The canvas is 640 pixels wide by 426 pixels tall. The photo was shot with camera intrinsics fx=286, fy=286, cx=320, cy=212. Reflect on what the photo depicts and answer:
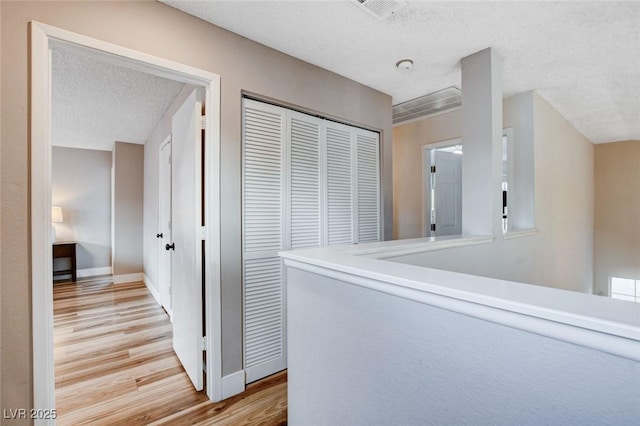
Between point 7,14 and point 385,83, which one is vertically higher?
point 385,83

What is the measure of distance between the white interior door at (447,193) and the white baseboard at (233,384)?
284 cm

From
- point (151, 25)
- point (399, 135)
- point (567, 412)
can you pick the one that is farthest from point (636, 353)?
point (399, 135)

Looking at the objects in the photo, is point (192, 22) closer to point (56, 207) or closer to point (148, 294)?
point (148, 294)

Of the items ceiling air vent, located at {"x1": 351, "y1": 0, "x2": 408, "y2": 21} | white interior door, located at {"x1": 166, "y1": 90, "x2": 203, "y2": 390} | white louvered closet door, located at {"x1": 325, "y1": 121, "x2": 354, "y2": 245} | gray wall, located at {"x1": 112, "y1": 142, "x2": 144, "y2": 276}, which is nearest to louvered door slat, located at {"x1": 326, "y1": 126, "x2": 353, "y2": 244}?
white louvered closet door, located at {"x1": 325, "y1": 121, "x2": 354, "y2": 245}

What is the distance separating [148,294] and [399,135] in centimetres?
421

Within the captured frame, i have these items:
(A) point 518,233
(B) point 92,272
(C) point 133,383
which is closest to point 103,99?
(C) point 133,383

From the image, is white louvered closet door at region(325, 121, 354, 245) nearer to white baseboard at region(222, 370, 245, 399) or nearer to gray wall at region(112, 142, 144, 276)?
white baseboard at region(222, 370, 245, 399)

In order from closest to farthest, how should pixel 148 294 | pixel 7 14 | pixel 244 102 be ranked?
pixel 7 14 → pixel 244 102 → pixel 148 294

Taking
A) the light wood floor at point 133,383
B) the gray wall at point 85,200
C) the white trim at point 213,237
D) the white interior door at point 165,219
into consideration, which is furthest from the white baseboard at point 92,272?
the white trim at point 213,237

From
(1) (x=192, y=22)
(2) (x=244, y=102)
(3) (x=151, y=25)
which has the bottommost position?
(2) (x=244, y=102)

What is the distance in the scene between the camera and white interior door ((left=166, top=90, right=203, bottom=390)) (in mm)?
1836

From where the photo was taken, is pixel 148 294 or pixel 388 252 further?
pixel 148 294

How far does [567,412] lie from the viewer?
54 cm

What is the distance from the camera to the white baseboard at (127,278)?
4520 mm
